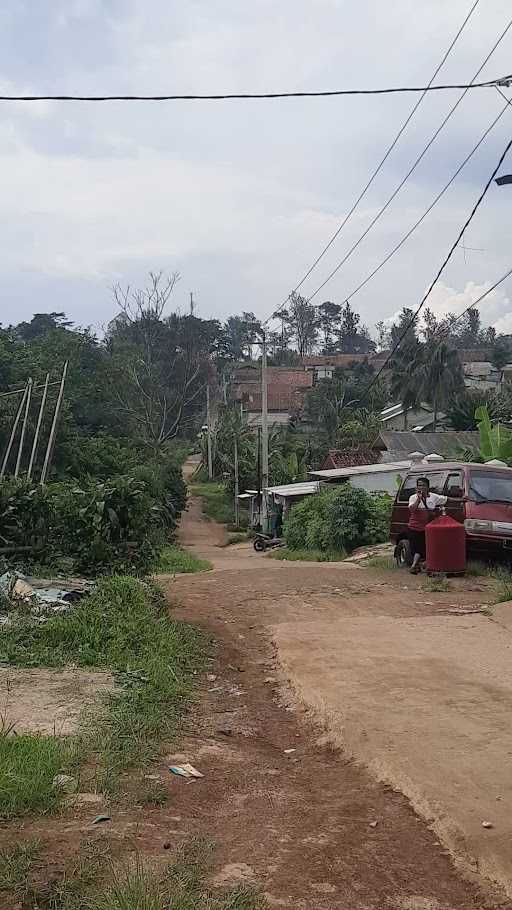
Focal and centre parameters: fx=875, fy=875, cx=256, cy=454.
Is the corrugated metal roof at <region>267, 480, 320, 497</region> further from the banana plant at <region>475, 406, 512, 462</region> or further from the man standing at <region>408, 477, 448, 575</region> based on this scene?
the man standing at <region>408, 477, 448, 575</region>

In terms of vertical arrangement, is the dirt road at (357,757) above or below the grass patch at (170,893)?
below

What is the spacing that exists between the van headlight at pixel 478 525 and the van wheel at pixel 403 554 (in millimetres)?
1273

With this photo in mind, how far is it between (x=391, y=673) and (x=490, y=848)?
3.27 m

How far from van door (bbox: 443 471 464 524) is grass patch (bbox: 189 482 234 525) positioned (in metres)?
32.7

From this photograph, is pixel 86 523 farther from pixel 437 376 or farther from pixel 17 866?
pixel 437 376

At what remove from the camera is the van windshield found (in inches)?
553

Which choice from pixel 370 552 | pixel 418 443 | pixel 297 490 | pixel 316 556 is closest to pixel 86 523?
pixel 370 552

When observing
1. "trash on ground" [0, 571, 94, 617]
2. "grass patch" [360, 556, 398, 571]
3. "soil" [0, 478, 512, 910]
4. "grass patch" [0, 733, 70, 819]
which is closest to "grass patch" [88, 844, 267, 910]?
"soil" [0, 478, 512, 910]

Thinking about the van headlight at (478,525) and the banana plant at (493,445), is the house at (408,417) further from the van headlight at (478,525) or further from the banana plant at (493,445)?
the van headlight at (478,525)

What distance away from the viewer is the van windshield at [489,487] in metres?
14.1

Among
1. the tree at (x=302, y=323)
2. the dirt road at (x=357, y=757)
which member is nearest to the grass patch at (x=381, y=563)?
the dirt road at (x=357, y=757)

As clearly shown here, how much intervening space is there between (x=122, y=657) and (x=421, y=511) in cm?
757

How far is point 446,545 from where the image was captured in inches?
525

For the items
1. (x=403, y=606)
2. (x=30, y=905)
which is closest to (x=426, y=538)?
(x=403, y=606)
